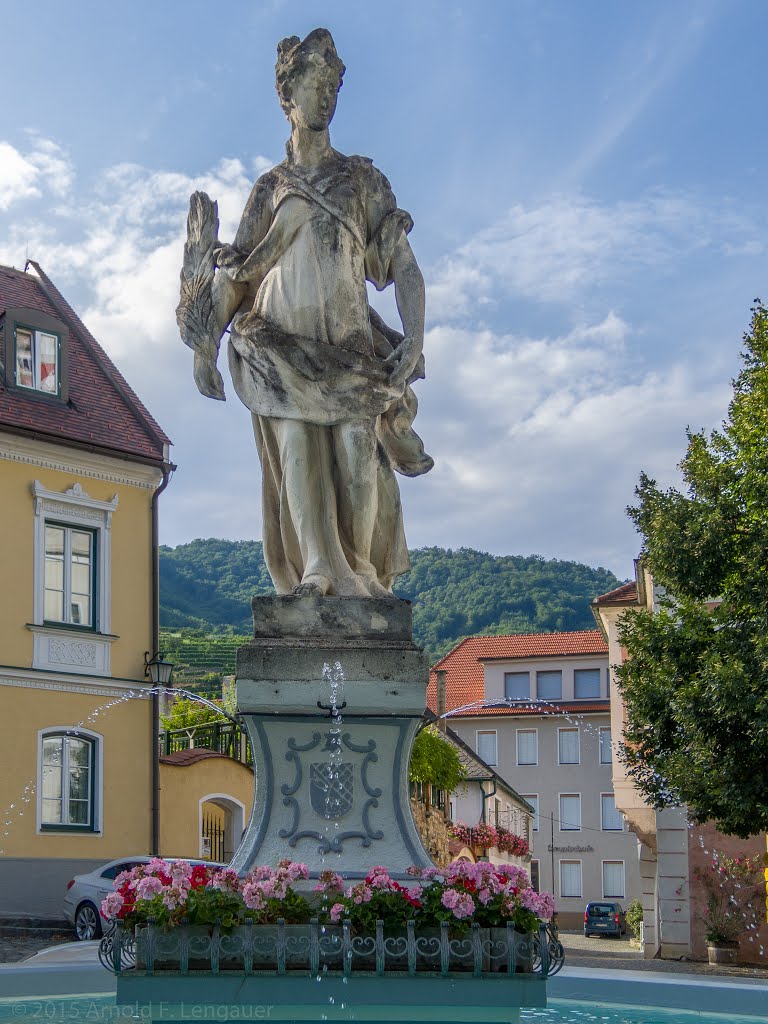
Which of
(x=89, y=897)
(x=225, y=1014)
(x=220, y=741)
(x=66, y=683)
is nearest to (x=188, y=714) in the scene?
(x=220, y=741)

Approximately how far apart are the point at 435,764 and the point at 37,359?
17552 mm

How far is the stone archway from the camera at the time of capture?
29.4 m

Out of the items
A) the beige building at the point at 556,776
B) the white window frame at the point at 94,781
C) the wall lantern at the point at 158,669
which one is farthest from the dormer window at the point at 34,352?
the beige building at the point at 556,776

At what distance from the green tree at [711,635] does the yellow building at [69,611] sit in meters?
9.05

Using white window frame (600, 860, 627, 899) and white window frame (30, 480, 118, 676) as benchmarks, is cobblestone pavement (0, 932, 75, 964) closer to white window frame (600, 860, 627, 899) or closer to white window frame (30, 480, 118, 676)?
white window frame (30, 480, 118, 676)

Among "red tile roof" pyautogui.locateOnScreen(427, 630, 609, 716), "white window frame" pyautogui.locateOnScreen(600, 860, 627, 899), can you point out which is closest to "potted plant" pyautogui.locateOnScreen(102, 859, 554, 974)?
"red tile roof" pyautogui.locateOnScreen(427, 630, 609, 716)

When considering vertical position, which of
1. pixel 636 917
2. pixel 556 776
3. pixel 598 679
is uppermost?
pixel 598 679

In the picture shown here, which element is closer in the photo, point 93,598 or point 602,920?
point 93,598

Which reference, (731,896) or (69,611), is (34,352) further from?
(731,896)

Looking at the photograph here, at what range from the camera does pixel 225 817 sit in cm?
3011

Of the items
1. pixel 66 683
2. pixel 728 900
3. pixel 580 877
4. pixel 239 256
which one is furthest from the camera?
pixel 580 877

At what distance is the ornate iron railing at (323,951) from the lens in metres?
6.18

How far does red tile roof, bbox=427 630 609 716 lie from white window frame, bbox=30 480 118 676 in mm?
38822

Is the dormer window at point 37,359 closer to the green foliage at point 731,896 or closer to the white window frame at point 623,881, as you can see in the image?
the green foliage at point 731,896
